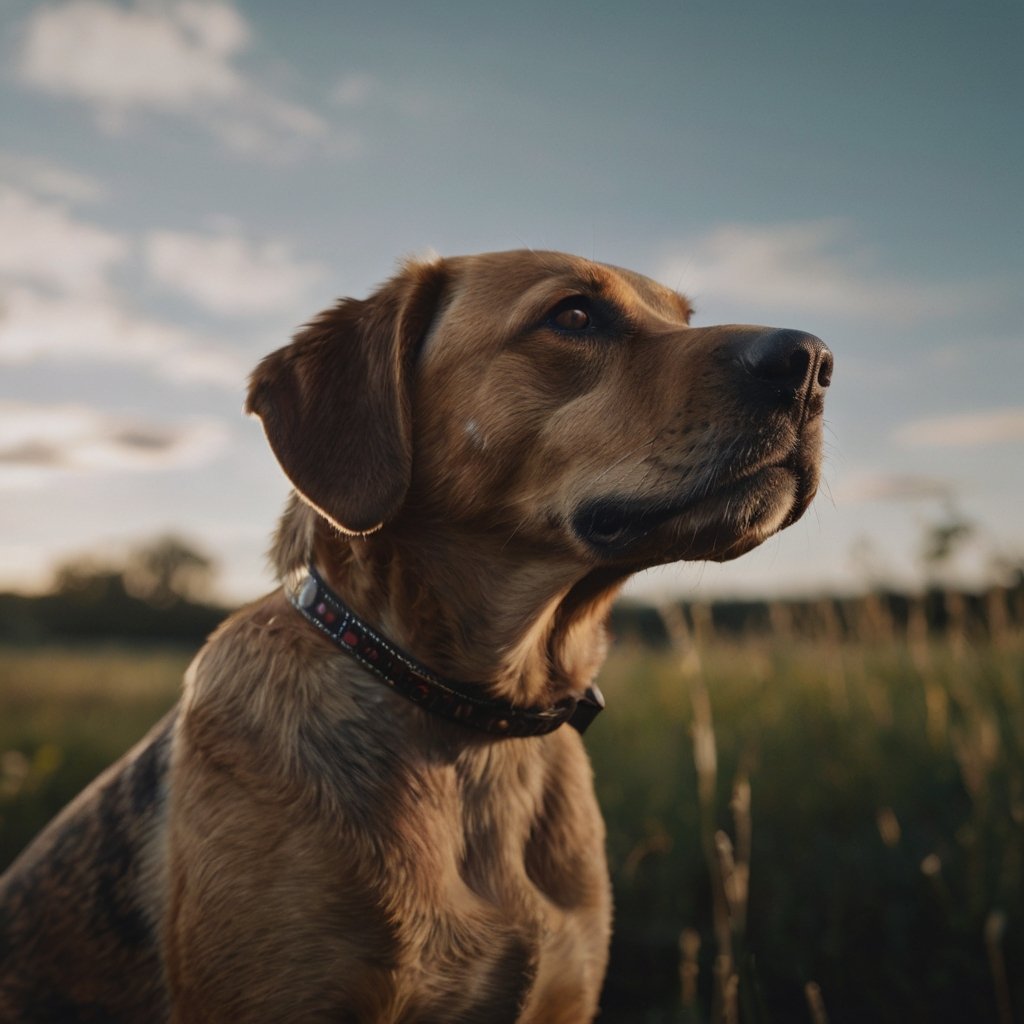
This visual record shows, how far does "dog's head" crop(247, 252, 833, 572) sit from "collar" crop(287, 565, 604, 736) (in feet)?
0.82

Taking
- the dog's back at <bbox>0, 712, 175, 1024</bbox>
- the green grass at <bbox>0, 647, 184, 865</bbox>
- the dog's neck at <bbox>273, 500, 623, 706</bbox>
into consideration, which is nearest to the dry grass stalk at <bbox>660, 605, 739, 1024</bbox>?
the dog's neck at <bbox>273, 500, 623, 706</bbox>

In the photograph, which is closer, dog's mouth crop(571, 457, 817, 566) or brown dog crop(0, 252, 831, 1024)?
brown dog crop(0, 252, 831, 1024)

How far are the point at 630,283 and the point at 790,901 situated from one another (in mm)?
2777

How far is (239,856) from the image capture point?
2.29 metres

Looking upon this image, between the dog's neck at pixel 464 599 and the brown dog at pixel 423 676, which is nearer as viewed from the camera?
the brown dog at pixel 423 676

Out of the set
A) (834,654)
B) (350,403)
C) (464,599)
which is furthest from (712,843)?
(834,654)

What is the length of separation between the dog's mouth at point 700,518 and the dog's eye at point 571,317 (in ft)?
1.86

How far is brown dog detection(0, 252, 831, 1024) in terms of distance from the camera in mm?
2289

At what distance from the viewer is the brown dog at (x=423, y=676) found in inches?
90.1

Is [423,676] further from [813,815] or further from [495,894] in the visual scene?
[813,815]

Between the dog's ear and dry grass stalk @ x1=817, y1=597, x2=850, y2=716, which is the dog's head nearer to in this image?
the dog's ear

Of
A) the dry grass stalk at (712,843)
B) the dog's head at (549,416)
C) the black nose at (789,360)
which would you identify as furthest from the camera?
the dry grass stalk at (712,843)

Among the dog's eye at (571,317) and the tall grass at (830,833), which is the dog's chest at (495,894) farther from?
the dog's eye at (571,317)

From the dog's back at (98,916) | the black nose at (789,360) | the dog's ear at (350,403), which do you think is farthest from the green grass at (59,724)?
the black nose at (789,360)
